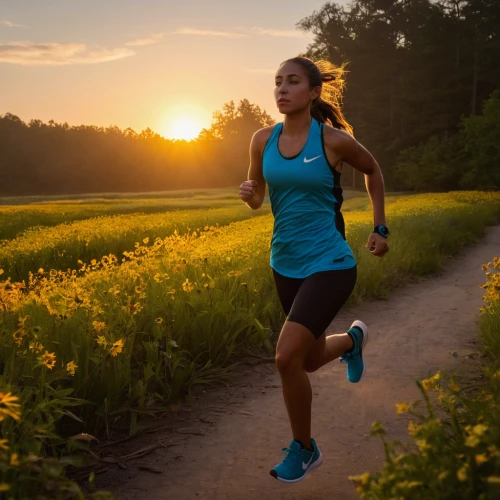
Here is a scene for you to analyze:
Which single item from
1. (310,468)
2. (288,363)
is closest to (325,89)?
(288,363)

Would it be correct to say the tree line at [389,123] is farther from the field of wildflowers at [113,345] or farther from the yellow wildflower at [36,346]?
the yellow wildflower at [36,346]

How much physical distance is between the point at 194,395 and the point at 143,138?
8445 centimetres

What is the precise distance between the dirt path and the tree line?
109 ft

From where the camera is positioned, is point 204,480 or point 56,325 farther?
point 56,325

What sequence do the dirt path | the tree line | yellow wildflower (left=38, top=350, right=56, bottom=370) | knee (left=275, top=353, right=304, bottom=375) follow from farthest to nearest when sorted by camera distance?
the tree line
the dirt path
yellow wildflower (left=38, top=350, right=56, bottom=370)
knee (left=275, top=353, right=304, bottom=375)

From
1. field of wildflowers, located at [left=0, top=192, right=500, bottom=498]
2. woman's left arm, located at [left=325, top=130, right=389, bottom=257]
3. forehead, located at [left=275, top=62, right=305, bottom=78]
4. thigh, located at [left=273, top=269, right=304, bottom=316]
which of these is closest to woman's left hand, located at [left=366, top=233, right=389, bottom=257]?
woman's left arm, located at [left=325, top=130, right=389, bottom=257]

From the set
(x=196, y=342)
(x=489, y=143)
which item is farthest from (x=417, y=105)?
(x=196, y=342)

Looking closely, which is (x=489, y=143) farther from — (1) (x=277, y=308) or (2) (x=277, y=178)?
(2) (x=277, y=178)

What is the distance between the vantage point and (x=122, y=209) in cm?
2819

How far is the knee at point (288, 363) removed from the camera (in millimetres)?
3297

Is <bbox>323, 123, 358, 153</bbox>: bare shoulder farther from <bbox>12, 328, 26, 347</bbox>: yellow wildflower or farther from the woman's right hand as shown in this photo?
<bbox>12, 328, 26, 347</bbox>: yellow wildflower

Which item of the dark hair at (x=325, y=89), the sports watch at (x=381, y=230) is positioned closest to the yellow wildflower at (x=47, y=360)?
the sports watch at (x=381, y=230)

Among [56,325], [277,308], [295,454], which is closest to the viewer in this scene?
[295,454]

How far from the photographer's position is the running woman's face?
3.71 m
